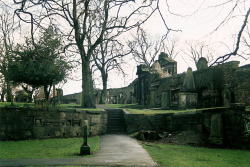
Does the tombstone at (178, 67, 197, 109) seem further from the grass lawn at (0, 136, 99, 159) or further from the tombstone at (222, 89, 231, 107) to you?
the grass lawn at (0, 136, 99, 159)

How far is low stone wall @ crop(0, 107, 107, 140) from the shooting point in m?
11.7

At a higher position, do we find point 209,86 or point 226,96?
point 209,86

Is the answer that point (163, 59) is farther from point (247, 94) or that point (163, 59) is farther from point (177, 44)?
point (247, 94)

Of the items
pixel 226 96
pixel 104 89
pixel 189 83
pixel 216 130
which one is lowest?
pixel 216 130

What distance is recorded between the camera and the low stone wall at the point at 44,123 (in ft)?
38.3

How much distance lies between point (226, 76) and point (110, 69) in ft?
58.2

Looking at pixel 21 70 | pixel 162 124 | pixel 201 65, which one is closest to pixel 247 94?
pixel 201 65

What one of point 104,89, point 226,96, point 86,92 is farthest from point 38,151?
point 104,89

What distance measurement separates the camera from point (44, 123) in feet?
41.8

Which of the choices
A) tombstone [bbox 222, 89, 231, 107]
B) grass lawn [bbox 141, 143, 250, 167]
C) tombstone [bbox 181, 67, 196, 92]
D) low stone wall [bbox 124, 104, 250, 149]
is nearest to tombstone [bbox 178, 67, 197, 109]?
tombstone [bbox 181, 67, 196, 92]

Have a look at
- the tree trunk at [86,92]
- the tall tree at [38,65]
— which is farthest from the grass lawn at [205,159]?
the tall tree at [38,65]

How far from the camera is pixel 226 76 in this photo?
1892 centimetres

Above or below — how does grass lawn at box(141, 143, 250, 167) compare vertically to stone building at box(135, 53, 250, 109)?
below

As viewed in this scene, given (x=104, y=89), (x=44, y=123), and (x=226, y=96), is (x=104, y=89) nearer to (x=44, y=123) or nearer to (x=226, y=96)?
(x=226, y=96)
